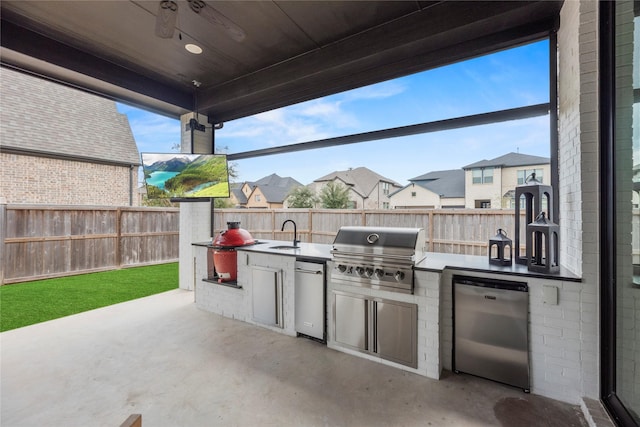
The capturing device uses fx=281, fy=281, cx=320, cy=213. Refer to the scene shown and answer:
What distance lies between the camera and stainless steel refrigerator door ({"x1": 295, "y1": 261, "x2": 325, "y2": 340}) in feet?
9.36

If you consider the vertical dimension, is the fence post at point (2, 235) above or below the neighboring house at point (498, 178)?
below

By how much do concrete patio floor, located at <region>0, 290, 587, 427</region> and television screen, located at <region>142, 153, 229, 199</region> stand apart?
195cm

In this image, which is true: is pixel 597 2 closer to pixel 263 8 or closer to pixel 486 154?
pixel 486 154

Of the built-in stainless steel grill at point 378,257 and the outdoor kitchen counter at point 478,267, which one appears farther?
the built-in stainless steel grill at point 378,257

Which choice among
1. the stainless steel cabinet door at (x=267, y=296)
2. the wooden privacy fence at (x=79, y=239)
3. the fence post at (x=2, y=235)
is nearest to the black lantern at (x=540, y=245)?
the stainless steel cabinet door at (x=267, y=296)

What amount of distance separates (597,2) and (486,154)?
181 cm

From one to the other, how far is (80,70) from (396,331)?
4.54m

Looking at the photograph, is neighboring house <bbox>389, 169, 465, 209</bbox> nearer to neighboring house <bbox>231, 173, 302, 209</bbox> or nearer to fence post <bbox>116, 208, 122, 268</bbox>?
neighboring house <bbox>231, 173, 302, 209</bbox>

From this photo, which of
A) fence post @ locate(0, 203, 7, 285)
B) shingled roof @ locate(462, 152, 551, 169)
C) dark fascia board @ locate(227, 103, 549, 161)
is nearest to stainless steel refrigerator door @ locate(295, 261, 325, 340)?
dark fascia board @ locate(227, 103, 549, 161)

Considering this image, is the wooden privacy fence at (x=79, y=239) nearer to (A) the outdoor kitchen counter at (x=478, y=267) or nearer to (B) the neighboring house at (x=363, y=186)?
(B) the neighboring house at (x=363, y=186)

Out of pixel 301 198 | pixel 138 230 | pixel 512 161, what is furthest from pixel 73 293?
pixel 512 161

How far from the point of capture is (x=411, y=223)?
429 centimetres

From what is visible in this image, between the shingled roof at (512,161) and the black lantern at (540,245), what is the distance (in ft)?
2.48

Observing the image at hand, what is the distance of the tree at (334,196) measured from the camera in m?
5.10
